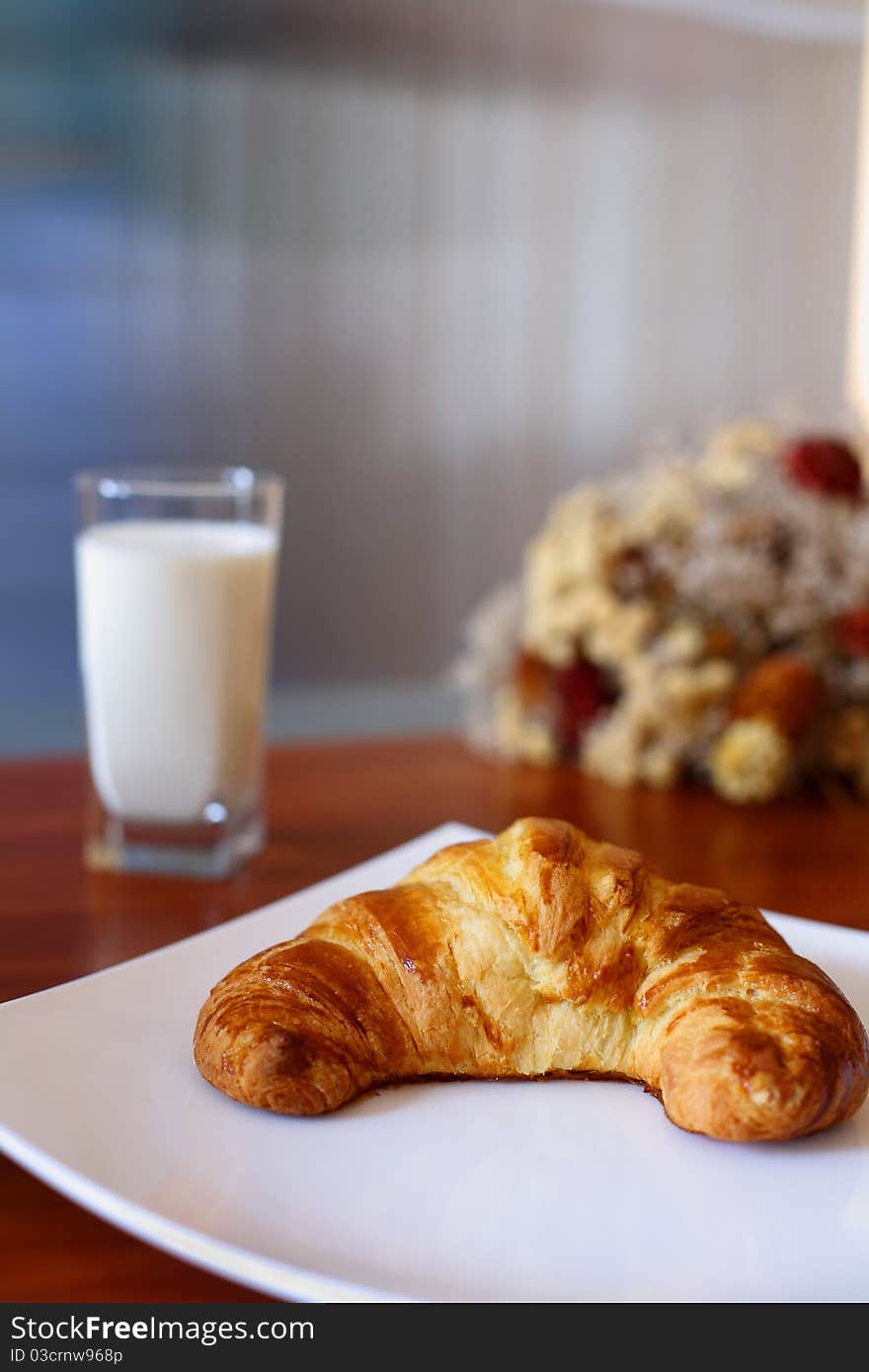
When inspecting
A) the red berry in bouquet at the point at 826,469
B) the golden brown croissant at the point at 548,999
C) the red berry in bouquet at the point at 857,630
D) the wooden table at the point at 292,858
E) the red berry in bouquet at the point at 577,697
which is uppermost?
the red berry in bouquet at the point at 826,469

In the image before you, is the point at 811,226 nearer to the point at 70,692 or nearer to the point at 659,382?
the point at 659,382

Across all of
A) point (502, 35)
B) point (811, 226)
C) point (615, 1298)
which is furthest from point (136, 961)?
point (811, 226)

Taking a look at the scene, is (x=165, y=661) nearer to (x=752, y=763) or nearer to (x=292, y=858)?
(x=292, y=858)

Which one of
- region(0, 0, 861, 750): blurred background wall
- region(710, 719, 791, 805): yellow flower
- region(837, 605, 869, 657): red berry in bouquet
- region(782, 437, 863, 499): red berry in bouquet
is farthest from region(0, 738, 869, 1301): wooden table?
region(0, 0, 861, 750): blurred background wall

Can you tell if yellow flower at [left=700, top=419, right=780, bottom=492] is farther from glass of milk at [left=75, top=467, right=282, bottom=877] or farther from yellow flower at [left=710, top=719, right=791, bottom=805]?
glass of milk at [left=75, top=467, right=282, bottom=877]

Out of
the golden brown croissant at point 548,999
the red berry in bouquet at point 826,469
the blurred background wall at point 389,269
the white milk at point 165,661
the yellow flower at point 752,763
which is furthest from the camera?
the blurred background wall at point 389,269

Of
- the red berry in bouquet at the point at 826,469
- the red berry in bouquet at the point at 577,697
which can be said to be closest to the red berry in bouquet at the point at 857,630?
the red berry in bouquet at the point at 826,469

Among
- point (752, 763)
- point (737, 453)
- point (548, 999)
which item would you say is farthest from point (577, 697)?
point (548, 999)

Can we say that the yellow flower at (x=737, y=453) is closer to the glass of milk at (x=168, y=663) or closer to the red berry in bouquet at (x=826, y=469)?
the red berry in bouquet at (x=826, y=469)
